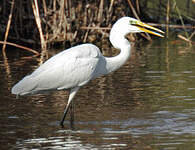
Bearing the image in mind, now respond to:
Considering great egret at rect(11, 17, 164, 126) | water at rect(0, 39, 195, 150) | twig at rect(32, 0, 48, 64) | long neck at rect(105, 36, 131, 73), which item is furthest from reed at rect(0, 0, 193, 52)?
great egret at rect(11, 17, 164, 126)

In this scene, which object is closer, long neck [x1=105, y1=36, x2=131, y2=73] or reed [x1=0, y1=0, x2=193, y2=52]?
long neck [x1=105, y1=36, x2=131, y2=73]

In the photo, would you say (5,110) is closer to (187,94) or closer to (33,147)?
(33,147)

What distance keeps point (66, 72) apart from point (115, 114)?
1.05 m

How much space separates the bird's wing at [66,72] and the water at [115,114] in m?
0.54

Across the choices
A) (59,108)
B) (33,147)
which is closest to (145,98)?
(59,108)

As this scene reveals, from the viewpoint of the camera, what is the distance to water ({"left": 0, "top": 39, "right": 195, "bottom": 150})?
7.09m

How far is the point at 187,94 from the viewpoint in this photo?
399 inches

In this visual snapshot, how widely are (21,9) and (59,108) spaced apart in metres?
9.96

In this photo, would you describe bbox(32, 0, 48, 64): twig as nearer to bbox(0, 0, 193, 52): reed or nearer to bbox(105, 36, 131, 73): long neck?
bbox(0, 0, 193, 52): reed

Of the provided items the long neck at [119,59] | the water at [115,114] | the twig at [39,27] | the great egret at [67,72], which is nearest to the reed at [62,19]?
the twig at [39,27]

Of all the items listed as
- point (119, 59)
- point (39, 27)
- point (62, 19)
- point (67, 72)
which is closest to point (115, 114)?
point (119, 59)

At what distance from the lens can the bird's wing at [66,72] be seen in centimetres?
842

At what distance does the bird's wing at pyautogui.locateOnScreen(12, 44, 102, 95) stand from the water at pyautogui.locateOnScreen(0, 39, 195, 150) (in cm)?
54

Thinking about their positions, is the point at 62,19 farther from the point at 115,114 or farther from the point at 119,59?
the point at 115,114
